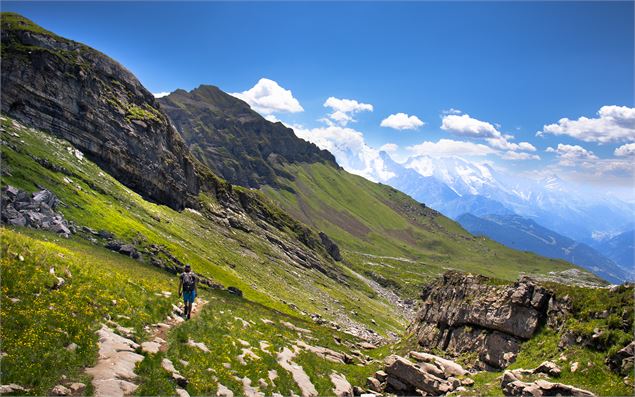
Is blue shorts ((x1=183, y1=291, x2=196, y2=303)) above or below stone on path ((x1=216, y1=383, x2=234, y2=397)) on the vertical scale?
above

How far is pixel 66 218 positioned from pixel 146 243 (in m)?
16.9

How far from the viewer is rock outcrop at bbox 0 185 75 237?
53.2 metres

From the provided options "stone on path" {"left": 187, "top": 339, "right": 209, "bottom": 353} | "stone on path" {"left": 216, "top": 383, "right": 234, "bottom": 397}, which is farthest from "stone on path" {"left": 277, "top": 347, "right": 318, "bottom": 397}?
"stone on path" {"left": 216, "top": 383, "right": 234, "bottom": 397}

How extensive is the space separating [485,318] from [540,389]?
1574cm

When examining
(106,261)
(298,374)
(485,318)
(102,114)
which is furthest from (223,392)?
(102,114)

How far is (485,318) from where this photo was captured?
129ft

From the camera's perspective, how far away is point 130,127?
132250 mm

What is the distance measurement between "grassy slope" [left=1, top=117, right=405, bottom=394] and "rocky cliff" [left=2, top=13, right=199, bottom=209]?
25.4 ft

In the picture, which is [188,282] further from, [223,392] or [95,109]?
[95,109]

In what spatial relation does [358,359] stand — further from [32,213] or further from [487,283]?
[32,213]

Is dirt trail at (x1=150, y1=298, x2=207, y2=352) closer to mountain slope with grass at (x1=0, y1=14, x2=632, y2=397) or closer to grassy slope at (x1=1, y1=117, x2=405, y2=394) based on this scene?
mountain slope with grass at (x1=0, y1=14, x2=632, y2=397)

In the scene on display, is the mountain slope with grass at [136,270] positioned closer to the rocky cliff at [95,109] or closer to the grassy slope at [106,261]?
the grassy slope at [106,261]

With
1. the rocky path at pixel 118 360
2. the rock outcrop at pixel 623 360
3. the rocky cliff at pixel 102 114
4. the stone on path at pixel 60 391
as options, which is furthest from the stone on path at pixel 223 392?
the rocky cliff at pixel 102 114

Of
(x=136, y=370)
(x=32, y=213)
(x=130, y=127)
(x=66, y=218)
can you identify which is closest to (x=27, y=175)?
(x=66, y=218)
